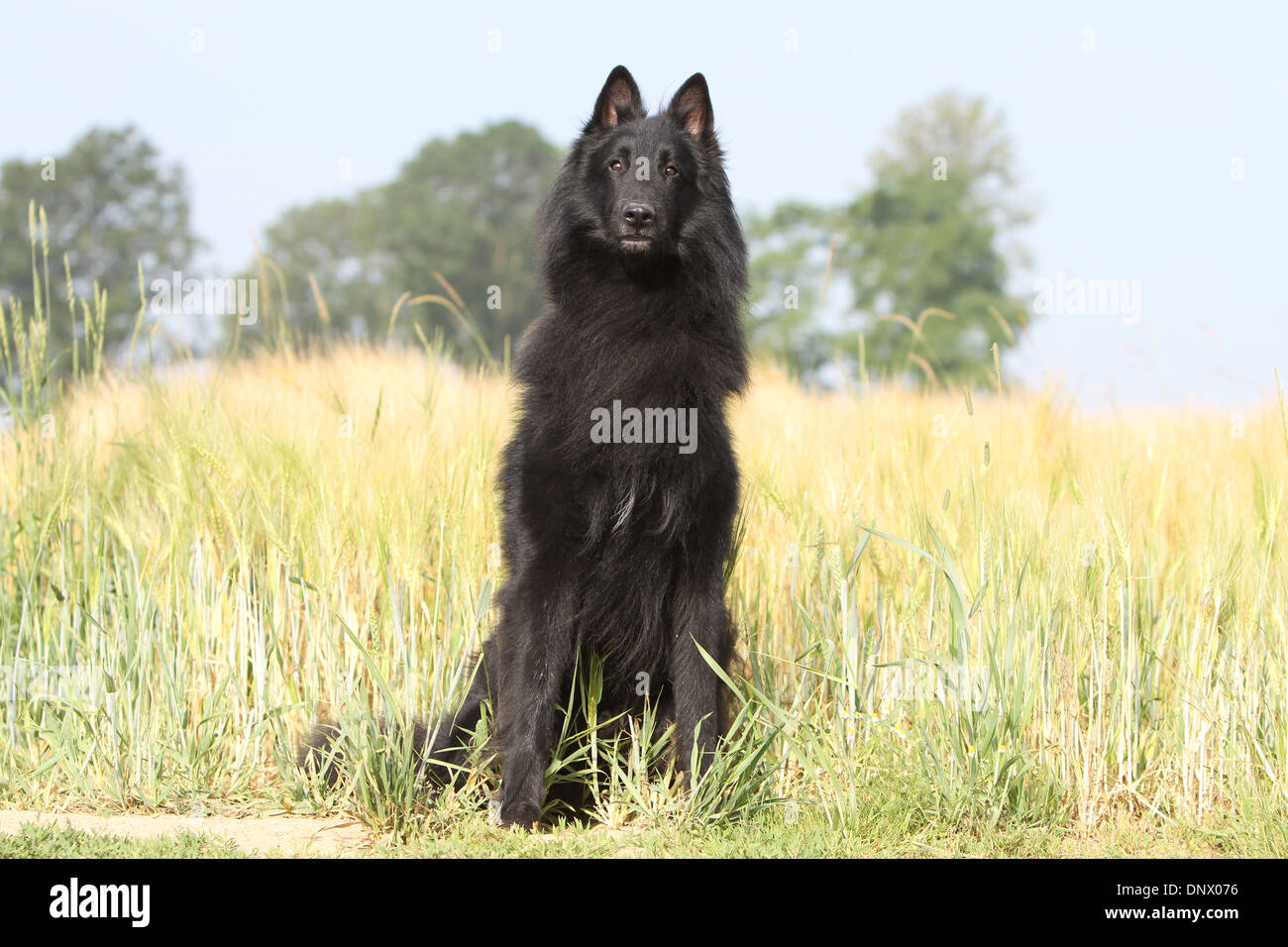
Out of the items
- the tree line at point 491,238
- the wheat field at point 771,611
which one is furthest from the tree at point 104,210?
the wheat field at point 771,611

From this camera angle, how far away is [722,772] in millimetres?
3768

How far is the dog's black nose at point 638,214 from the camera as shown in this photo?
12.6 feet

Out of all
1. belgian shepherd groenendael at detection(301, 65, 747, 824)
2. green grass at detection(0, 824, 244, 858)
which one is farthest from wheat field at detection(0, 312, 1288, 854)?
green grass at detection(0, 824, 244, 858)

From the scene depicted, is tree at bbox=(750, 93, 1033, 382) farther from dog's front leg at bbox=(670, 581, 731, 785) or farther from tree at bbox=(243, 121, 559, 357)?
dog's front leg at bbox=(670, 581, 731, 785)

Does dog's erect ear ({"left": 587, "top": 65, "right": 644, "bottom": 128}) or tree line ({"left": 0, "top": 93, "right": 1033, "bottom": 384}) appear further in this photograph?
tree line ({"left": 0, "top": 93, "right": 1033, "bottom": 384})

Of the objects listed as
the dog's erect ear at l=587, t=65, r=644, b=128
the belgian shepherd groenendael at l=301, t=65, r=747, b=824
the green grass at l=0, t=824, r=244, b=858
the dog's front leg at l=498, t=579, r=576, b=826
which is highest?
the dog's erect ear at l=587, t=65, r=644, b=128

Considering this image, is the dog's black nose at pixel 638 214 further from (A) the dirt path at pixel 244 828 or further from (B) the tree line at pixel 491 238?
(B) the tree line at pixel 491 238

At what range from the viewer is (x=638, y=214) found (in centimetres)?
385

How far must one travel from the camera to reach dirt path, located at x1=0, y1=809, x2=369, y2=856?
3.72 m

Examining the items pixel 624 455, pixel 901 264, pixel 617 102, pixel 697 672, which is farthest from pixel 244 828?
pixel 901 264

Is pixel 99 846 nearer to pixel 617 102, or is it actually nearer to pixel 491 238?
pixel 617 102

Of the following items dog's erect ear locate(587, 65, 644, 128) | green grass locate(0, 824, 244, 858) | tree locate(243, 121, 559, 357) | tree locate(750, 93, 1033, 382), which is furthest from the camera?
tree locate(243, 121, 559, 357)

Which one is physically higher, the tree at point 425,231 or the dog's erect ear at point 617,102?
the tree at point 425,231

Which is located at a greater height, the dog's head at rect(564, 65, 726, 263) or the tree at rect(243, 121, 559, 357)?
A: the tree at rect(243, 121, 559, 357)
